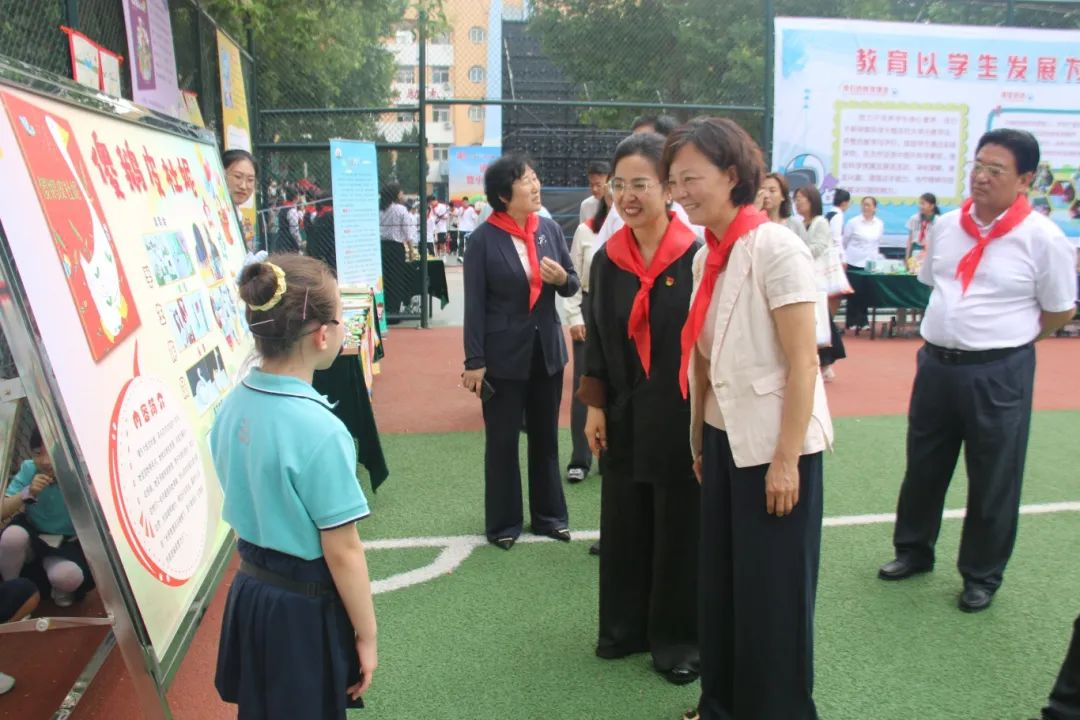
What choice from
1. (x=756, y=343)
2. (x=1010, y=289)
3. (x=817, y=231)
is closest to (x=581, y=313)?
(x=1010, y=289)

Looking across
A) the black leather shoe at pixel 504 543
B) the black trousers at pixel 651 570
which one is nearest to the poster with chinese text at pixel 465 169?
the black leather shoe at pixel 504 543

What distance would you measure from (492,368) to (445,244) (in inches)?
789

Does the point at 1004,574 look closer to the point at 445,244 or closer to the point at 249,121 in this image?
the point at 249,121

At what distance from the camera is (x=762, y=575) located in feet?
7.68

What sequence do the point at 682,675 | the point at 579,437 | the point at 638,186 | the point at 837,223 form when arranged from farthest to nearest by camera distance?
the point at 837,223 → the point at 579,437 → the point at 682,675 → the point at 638,186

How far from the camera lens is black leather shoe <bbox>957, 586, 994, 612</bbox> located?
3377mm

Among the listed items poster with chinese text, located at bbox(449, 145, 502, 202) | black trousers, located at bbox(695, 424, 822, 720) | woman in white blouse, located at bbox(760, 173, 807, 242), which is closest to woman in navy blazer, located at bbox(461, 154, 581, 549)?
black trousers, located at bbox(695, 424, 822, 720)

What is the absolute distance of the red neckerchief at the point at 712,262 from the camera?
2.29 meters

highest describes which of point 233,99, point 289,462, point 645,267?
point 233,99

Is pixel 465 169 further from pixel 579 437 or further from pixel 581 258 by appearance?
pixel 579 437

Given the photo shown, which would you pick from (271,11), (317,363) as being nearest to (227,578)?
(317,363)

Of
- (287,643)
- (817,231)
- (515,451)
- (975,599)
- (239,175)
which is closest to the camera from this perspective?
(287,643)

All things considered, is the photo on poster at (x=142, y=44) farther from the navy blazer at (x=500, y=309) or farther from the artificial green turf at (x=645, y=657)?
the artificial green turf at (x=645, y=657)

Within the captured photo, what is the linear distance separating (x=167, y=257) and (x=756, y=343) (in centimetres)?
202
